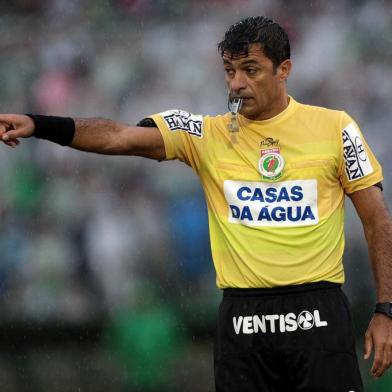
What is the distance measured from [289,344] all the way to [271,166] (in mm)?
673

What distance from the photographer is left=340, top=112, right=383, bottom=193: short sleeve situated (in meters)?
3.81

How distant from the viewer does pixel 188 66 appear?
635 centimetres

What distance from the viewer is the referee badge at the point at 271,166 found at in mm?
3811

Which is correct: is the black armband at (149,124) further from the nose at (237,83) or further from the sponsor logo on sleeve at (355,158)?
the sponsor logo on sleeve at (355,158)

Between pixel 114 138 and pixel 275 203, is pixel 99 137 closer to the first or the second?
pixel 114 138

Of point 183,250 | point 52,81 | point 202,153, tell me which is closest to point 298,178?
point 202,153

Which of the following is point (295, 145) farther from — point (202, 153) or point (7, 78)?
point (7, 78)

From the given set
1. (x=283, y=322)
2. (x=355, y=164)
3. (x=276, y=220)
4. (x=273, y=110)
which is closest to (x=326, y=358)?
(x=283, y=322)

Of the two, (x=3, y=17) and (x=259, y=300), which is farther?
(x=3, y=17)

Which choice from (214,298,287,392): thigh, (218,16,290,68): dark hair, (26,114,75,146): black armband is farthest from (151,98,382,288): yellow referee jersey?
(26,114,75,146): black armband

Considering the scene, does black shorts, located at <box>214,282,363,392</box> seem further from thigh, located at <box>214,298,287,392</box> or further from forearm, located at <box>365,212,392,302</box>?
forearm, located at <box>365,212,392,302</box>

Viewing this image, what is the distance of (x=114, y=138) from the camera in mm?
3799

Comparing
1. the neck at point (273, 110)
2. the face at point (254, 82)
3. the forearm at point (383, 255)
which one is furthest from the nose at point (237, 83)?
the forearm at point (383, 255)

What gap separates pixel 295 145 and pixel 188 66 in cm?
260
